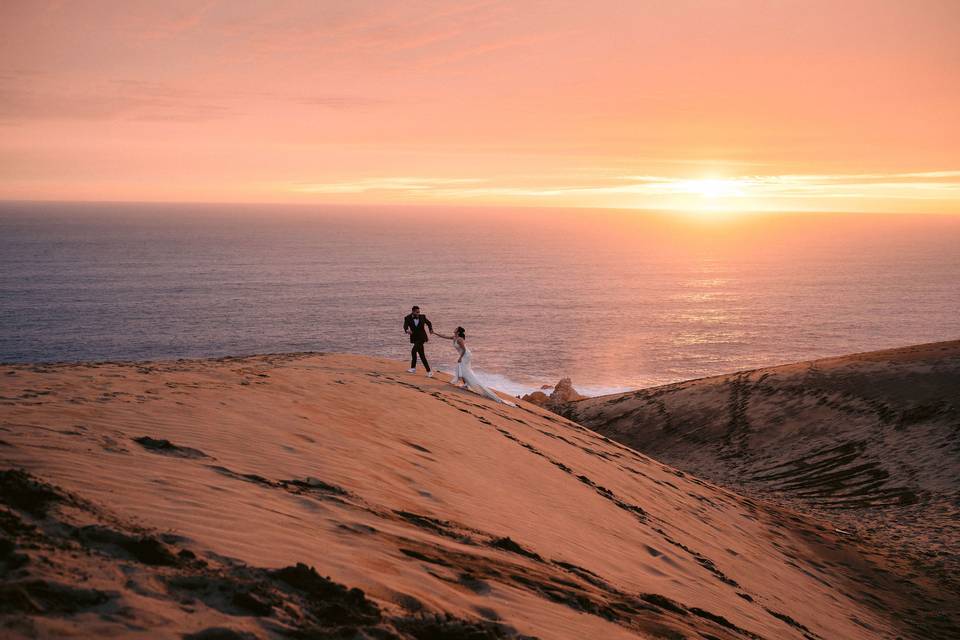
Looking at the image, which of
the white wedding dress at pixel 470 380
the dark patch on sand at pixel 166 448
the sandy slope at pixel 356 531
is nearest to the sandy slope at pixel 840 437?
the sandy slope at pixel 356 531

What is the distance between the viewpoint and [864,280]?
421ft

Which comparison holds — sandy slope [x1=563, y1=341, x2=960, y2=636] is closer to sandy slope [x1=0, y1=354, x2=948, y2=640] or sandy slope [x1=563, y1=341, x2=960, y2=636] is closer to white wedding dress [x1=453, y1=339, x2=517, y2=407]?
sandy slope [x1=0, y1=354, x2=948, y2=640]

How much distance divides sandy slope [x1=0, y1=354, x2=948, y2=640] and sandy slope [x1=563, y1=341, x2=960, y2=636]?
8.81ft

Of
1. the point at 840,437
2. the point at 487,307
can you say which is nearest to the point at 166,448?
the point at 840,437

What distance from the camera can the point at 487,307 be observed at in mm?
89062

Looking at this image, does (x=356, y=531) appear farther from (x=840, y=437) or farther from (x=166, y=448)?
(x=840, y=437)

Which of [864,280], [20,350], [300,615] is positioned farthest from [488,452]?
[864,280]

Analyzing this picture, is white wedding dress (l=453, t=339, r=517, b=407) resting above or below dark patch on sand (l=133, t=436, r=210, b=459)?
below

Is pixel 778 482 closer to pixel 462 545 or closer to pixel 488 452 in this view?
pixel 488 452

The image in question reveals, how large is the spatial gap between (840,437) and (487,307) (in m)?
68.2

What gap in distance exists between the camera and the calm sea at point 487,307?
60.7 meters

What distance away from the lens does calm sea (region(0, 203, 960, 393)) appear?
60688mm

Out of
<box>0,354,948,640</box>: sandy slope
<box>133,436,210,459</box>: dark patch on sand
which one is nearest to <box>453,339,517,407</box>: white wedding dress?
<box>0,354,948,640</box>: sandy slope

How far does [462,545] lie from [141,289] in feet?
315
